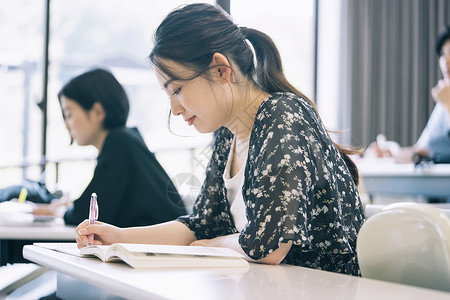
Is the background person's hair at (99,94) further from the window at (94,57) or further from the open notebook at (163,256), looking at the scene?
the window at (94,57)

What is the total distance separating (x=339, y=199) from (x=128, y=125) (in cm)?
144

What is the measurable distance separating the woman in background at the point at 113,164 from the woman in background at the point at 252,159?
0.71 m

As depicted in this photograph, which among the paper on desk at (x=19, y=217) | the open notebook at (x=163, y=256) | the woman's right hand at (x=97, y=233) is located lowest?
the paper on desk at (x=19, y=217)

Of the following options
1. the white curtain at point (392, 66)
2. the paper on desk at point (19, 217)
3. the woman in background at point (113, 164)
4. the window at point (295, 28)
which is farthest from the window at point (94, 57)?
the paper on desk at point (19, 217)

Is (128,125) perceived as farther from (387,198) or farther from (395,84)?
(395,84)

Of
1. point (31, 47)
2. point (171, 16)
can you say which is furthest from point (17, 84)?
point (171, 16)

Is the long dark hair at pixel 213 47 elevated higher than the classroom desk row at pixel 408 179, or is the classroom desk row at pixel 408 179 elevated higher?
the long dark hair at pixel 213 47

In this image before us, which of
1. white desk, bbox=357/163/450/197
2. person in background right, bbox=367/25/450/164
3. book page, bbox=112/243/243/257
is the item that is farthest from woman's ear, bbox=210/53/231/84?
person in background right, bbox=367/25/450/164

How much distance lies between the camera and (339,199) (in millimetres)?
1178

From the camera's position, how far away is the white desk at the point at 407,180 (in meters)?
3.06

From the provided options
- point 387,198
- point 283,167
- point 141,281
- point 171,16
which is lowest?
point 387,198

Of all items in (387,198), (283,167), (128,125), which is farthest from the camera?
(387,198)

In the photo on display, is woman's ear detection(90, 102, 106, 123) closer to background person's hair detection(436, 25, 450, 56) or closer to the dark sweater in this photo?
the dark sweater

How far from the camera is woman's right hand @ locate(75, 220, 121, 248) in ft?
4.17
